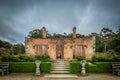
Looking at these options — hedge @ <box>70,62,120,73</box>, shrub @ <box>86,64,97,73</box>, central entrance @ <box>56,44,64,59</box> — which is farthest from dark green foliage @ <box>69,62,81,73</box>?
central entrance @ <box>56,44,64,59</box>

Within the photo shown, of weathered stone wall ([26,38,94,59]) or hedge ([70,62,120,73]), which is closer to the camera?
hedge ([70,62,120,73])

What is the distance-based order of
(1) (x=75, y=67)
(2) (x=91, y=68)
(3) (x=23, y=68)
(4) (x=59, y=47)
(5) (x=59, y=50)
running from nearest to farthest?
1. (1) (x=75, y=67)
2. (2) (x=91, y=68)
3. (3) (x=23, y=68)
4. (5) (x=59, y=50)
5. (4) (x=59, y=47)

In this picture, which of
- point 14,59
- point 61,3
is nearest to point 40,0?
point 61,3

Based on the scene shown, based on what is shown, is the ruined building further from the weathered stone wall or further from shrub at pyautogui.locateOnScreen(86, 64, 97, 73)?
shrub at pyautogui.locateOnScreen(86, 64, 97, 73)

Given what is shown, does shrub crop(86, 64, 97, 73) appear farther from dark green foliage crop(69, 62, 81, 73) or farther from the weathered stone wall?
the weathered stone wall

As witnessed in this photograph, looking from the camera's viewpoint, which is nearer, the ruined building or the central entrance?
the ruined building

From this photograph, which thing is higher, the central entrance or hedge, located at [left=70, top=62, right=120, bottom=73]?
the central entrance

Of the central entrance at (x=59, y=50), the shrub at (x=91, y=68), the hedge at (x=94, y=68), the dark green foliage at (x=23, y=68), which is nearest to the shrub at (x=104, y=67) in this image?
the hedge at (x=94, y=68)

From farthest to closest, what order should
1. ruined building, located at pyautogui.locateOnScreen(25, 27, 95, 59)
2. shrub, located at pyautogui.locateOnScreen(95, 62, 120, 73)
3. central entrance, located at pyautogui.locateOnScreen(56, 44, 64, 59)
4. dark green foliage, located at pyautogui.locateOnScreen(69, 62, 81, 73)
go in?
central entrance, located at pyautogui.locateOnScreen(56, 44, 64, 59)
ruined building, located at pyautogui.locateOnScreen(25, 27, 95, 59)
shrub, located at pyautogui.locateOnScreen(95, 62, 120, 73)
dark green foliage, located at pyautogui.locateOnScreen(69, 62, 81, 73)

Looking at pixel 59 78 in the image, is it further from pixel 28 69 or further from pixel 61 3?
pixel 61 3

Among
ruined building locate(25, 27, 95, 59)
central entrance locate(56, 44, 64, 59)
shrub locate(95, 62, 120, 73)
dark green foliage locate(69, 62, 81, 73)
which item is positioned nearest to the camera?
dark green foliage locate(69, 62, 81, 73)

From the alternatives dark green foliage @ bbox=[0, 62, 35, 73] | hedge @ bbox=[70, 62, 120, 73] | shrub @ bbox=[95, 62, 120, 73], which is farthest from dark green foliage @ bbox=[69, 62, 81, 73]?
dark green foliage @ bbox=[0, 62, 35, 73]

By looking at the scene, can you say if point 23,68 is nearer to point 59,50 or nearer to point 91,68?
point 91,68

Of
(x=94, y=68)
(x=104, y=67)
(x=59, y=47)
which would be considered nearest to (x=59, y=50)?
(x=59, y=47)
